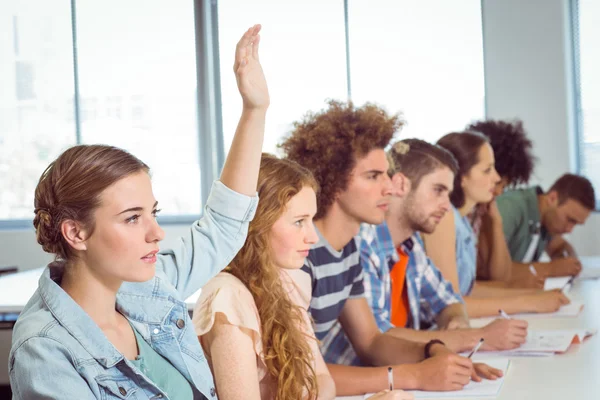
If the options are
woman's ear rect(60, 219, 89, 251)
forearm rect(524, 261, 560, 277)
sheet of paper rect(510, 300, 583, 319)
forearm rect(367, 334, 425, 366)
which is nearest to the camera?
woman's ear rect(60, 219, 89, 251)

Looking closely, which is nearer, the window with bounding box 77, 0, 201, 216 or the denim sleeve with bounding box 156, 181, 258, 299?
the denim sleeve with bounding box 156, 181, 258, 299

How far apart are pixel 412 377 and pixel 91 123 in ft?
19.5

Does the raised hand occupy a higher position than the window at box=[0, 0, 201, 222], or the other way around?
the window at box=[0, 0, 201, 222]

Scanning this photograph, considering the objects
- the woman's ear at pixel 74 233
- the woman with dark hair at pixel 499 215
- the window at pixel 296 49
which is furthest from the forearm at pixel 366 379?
the window at pixel 296 49

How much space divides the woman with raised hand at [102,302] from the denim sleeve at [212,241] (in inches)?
1.5

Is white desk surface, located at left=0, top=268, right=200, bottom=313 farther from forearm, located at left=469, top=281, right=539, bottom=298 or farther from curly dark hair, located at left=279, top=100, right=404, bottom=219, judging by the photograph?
forearm, located at left=469, top=281, right=539, bottom=298

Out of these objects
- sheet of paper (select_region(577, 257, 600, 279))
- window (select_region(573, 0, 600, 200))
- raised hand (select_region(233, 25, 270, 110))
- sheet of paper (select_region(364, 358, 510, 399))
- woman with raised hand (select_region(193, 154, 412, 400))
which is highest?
window (select_region(573, 0, 600, 200))

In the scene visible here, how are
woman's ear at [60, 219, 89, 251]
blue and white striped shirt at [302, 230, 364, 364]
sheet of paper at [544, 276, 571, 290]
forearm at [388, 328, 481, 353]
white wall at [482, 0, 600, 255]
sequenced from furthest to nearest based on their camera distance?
1. white wall at [482, 0, 600, 255]
2. sheet of paper at [544, 276, 571, 290]
3. forearm at [388, 328, 481, 353]
4. blue and white striped shirt at [302, 230, 364, 364]
5. woman's ear at [60, 219, 89, 251]

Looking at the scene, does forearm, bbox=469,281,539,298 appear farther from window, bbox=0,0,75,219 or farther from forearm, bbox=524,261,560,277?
window, bbox=0,0,75,219

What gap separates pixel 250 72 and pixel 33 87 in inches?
247

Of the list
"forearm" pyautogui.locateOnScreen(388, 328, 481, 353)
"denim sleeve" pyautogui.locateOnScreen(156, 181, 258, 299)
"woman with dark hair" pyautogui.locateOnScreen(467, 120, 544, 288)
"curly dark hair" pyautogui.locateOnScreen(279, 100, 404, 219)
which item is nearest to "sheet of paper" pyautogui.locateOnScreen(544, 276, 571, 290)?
"woman with dark hair" pyautogui.locateOnScreen(467, 120, 544, 288)

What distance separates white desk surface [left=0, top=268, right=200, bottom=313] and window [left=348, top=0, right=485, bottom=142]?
12.3ft

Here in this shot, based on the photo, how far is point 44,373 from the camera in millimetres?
1043

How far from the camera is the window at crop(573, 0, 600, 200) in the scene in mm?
6371
